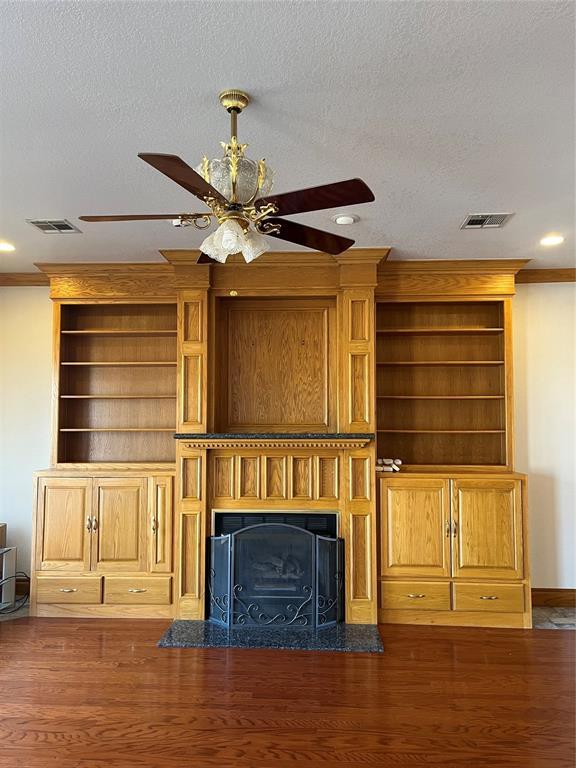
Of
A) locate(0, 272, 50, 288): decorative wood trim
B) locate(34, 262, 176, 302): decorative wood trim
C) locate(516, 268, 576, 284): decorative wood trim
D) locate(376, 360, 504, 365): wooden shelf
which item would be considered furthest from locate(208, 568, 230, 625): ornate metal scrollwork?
locate(516, 268, 576, 284): decorative wood trim

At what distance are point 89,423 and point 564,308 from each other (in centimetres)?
420

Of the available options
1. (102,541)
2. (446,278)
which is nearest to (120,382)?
(102,541)

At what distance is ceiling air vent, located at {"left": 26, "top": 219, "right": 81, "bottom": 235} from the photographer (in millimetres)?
3444

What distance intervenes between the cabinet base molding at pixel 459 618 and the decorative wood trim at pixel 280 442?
1.31 meters

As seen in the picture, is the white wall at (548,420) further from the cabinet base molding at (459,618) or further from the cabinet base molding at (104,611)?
the cabinet base molding at (104,611)

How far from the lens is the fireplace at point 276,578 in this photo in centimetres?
394

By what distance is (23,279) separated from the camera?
4.76m

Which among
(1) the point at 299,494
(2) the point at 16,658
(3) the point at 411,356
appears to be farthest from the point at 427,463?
(2) the point at 16,658

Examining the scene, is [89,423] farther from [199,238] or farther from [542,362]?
[542,362]

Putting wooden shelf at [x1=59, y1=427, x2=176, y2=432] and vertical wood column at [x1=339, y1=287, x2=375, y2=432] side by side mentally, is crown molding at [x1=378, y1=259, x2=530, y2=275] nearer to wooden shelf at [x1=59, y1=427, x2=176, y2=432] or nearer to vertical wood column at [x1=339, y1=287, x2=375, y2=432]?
vertical wood column at [x1=339, y1=287, x2=375, y2=432]

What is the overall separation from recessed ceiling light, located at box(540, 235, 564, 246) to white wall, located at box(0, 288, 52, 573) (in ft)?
13.3

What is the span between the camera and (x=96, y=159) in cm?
262

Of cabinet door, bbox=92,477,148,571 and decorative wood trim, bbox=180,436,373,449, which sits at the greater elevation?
decorative wood trim, bbox=180,436,373,449

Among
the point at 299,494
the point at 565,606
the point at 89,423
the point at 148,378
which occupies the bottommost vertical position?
the point at 565,606
